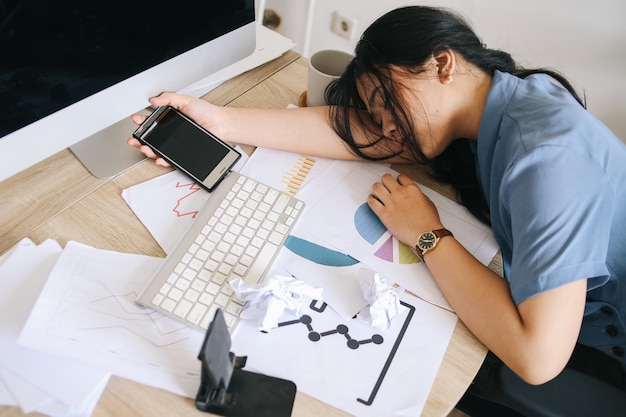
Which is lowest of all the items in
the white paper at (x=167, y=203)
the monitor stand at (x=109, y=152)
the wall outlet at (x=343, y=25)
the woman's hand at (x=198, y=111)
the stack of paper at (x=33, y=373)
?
the wall outlet at (x=343, y=25)

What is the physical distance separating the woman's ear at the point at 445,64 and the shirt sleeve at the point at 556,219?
7.7 inches

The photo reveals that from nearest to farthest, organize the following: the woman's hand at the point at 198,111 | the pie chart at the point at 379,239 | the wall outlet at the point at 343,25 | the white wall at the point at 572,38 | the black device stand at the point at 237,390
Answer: the black device stand at the point at 237,390, the pie chart at the point at 379,239, the woman's hand at the point at 198,111, the white wall at the point at 572,38, the wall outlet at the point at 343,25

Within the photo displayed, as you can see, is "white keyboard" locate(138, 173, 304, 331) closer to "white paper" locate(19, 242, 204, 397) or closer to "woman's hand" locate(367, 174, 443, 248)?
"white paper" locate(19, 242, 204, 397)

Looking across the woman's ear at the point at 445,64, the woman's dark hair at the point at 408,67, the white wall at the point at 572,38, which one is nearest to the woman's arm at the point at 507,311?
the woman's dark hair at the point at 408,67

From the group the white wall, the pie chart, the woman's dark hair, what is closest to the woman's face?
the woman's dark hair

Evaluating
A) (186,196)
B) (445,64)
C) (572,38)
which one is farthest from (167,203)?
(572,38)

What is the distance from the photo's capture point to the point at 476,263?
27.1 inches

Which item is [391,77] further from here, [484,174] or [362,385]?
[362,385]

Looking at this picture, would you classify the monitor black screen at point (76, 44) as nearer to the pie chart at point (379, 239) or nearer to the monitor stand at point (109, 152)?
the monitor stand at point (109, 152)

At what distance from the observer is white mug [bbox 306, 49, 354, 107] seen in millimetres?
879

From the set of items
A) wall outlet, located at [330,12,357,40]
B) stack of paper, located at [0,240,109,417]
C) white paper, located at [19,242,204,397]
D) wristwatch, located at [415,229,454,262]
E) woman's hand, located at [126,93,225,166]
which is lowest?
wall outlet, located at [330,12,357,40]

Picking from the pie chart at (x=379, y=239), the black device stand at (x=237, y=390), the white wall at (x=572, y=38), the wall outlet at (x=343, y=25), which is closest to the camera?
the black device stand at (x=237, y=390)

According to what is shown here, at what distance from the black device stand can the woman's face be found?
463 mm

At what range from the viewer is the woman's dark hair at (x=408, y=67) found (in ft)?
2.49
